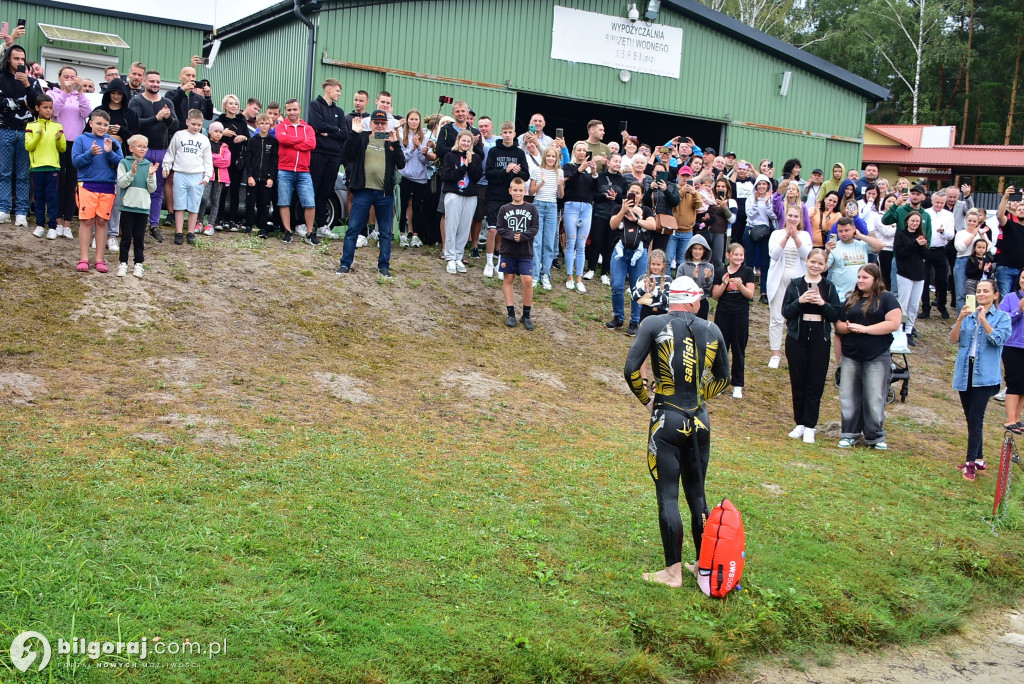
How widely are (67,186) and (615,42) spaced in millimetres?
12011

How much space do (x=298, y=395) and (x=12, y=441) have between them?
2.85m

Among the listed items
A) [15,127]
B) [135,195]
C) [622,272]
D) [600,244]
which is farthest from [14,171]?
[600,244]

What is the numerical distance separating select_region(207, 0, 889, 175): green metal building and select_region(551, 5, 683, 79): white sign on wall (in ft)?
0.09

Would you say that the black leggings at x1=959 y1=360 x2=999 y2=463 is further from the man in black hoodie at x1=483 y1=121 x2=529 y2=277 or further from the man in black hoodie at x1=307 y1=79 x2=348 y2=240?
the man in black hoodie at x1=307 y1=79 x2=348 y2=240

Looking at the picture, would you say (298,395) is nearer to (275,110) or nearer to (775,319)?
(275,110)

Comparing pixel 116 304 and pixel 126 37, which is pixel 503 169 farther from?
pixel 126 37

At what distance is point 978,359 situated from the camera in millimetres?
10258

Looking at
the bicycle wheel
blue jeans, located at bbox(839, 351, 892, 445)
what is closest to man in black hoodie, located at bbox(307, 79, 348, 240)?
blue jeans, located at bbox(839, 351, 892, 445)

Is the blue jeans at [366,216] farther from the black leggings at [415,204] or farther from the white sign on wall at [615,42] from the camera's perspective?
the white sign on wall at [615,42]

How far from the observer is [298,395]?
32.0 ft

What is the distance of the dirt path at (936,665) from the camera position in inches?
249

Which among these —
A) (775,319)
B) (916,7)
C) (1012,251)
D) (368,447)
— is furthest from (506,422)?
(916,7)

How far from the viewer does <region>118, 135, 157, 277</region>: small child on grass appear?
38.1ft

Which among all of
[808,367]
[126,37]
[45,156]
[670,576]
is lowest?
[670,576]
